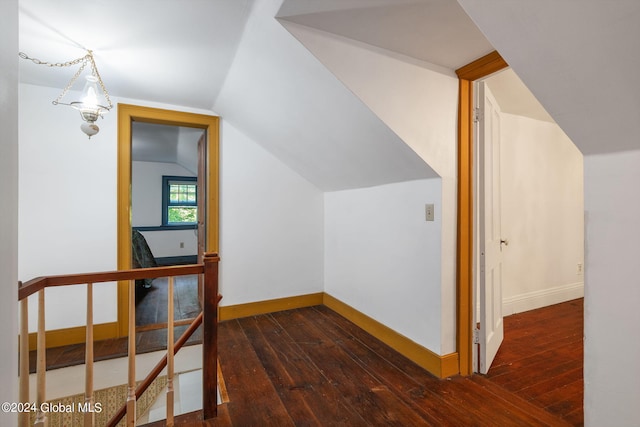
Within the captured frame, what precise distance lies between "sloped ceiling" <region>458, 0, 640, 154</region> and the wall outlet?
1.00 meters

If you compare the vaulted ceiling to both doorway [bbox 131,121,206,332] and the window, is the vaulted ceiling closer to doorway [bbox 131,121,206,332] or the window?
doorway [bbox 131,121,206,332]

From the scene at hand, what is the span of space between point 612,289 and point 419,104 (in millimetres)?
1339

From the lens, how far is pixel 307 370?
2.03 m

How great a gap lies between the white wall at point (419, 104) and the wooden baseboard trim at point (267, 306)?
159 centimetres

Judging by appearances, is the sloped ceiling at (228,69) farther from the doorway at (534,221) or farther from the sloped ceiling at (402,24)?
the doorway at (534,221)

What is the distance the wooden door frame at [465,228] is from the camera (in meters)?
1.91

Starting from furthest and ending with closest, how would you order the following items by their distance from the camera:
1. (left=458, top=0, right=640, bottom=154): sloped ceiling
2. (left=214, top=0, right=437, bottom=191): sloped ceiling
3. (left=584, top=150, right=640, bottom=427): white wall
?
(left=214, top=0, right=437, bottom=191): sloped ceiling, (left=584, top=150, right=640, bottom=427): white wall, (left=458, top=0, right=640, bottom=154): sloped ceiling

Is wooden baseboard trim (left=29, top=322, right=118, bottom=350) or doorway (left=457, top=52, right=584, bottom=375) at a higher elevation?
doorway (left=457, top=52, right=584, bottom=375)

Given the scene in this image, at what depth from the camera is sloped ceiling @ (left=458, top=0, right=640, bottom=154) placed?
740mm

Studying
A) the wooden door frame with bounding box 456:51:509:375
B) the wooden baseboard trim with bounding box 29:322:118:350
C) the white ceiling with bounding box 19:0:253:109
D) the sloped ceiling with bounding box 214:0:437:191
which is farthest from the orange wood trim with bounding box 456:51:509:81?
the wooden baseboard trim with bounding box 29:322:118:350

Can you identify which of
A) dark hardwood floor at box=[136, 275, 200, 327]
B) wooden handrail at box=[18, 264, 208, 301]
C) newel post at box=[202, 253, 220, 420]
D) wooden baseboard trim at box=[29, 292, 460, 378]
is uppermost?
wooden handrail at box=[18, 264, 208, 301]

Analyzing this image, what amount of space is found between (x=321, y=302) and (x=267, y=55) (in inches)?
106

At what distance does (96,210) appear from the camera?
2.58 m

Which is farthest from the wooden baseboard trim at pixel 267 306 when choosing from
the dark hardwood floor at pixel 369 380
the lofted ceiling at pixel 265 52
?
the lofted ceiling at pixel 265 52
